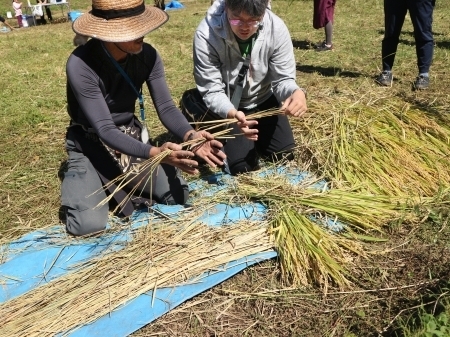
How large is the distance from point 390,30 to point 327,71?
880 mm

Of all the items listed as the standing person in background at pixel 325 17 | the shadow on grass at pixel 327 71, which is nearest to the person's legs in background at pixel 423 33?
the shadow on grass at pixel 327 71

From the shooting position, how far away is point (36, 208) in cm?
276

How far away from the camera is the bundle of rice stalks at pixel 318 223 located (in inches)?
80.4

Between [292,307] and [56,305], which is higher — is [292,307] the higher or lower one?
the lower one

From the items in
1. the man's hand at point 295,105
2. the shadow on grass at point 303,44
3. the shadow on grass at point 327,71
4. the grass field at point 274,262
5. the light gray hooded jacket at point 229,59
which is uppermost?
the light gray hooded jacket at point 229,59

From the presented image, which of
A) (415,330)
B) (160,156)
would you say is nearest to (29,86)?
(160,156)

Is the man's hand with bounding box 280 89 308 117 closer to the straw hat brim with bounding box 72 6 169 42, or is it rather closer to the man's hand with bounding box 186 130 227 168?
the man's hand with bounding box 186 130 227 168

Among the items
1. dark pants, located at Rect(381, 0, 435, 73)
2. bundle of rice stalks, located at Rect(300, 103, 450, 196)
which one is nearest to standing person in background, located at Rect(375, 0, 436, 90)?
dark pants, located at Rect(381, 0, 435, 73)

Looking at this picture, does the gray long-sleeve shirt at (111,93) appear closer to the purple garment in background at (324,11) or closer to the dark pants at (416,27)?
the dark pants at (416,27)

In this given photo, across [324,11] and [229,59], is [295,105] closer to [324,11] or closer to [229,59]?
[229,59]

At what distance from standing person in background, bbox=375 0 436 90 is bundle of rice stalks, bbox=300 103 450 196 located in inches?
45.0

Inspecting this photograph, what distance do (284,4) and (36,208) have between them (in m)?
8.93

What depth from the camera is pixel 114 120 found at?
2613 millimetres

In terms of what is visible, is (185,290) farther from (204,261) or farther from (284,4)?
(284,4)
